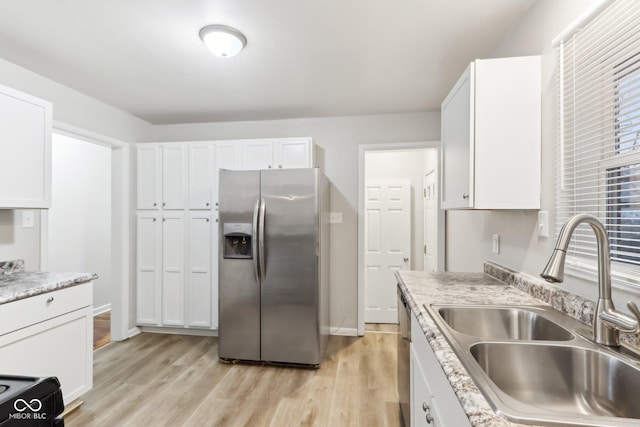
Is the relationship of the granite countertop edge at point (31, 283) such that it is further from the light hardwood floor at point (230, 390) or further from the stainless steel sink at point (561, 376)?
the stainless steel sink at point (561, 376)

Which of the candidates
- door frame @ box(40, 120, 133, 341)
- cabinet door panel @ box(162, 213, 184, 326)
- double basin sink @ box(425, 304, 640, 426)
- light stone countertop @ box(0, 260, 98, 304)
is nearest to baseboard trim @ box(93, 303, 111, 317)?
door frame @ box(40, 120, 133, 341)

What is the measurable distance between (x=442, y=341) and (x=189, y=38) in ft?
6.95

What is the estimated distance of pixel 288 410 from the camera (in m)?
2.17

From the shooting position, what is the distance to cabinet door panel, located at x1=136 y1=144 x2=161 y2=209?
345 cm

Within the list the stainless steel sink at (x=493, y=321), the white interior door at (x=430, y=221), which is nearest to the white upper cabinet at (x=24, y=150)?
the stainless steel sink at (x=493, y=321)

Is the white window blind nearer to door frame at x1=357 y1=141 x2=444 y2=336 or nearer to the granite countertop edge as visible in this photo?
door frame at x1=357 y1=141 x2=444 y2=336

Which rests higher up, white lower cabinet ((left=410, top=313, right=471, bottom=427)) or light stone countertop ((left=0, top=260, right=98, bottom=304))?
light stone countertop ((left=0, top=260, right=98, bottom=304))

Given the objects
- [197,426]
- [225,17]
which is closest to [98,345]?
[197,426]

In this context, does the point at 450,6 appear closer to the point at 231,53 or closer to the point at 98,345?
the point at 231,53

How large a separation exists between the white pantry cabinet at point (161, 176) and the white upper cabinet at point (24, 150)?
1245 mm

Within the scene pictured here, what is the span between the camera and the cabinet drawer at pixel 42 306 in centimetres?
163

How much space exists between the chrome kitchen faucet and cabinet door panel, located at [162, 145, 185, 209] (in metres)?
3.29

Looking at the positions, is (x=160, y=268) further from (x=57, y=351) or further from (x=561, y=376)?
(x=561, y=376)

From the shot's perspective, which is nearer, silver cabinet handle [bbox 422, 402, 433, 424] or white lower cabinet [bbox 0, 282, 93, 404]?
silver cabinet handle [bbox 422, 402, 433, 424]
